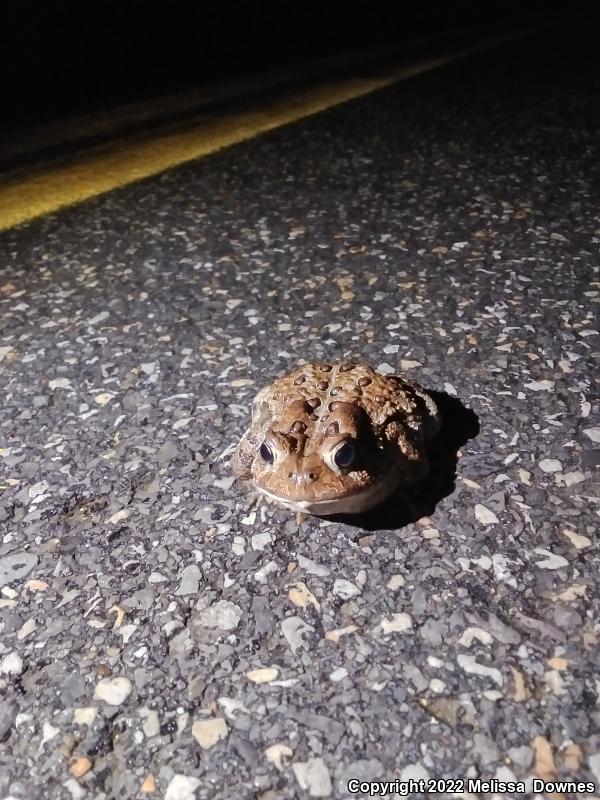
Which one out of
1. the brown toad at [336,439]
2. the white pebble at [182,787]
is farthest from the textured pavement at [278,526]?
the brown toad at [336,439]

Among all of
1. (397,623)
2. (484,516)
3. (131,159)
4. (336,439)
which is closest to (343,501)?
(336,439)

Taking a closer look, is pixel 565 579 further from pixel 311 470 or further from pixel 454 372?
pixel 454 372

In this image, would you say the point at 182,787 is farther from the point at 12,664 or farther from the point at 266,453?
the point at 266,453

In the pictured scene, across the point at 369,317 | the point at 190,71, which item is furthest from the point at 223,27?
the point at 369,317

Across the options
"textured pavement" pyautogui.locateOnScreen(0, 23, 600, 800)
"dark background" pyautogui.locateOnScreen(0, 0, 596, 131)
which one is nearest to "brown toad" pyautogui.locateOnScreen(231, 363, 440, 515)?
"textured pavement" pyautogui.locateOnScreen(0, 23, 600, 800)

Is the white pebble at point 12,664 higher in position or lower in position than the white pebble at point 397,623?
higher

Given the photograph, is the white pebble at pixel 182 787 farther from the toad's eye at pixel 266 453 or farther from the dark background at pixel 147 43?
the dark background at pixel 147 43

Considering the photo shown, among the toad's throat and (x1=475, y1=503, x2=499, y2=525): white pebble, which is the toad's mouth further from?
(x1=475, y1=503, x2=499, y2=525): white pebble
